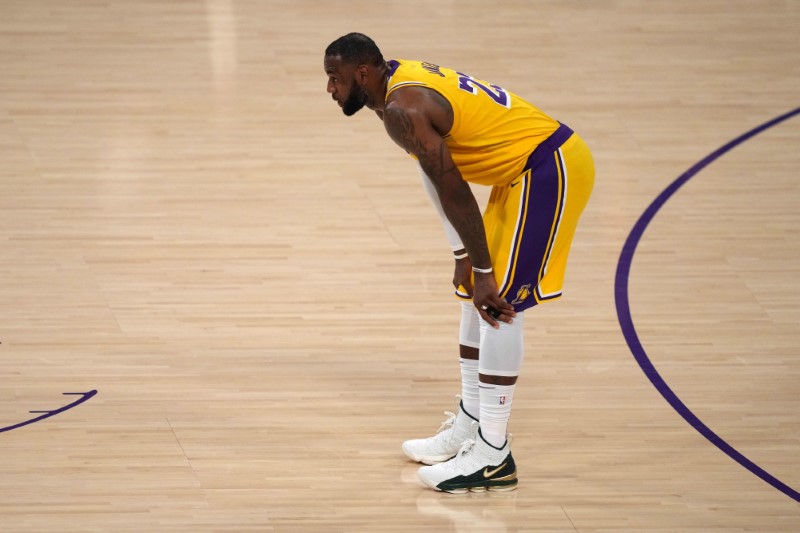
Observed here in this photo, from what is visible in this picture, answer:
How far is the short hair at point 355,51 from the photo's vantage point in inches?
141

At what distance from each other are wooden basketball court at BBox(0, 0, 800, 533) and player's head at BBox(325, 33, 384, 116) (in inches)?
52.9

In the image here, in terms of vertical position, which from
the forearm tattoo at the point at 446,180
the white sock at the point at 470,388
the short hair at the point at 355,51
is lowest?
the white sock at the point at 470,388

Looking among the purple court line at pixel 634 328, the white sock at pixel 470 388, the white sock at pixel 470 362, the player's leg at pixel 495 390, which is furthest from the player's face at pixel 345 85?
the purple court line at pixel 634 328

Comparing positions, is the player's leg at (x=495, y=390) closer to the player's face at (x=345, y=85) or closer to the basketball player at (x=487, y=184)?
the basketball player at (x=487, y=184)

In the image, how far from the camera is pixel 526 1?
8734mm

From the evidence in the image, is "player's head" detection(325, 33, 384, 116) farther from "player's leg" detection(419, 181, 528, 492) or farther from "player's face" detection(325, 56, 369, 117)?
"player's leg" detection(419, 181, 528, 492)

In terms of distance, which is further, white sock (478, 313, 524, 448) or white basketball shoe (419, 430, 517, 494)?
white basketball shoe (419, 430, 517, 494)

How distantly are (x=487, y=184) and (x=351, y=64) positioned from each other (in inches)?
23.7

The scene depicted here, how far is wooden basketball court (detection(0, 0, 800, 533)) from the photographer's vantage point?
400 cm

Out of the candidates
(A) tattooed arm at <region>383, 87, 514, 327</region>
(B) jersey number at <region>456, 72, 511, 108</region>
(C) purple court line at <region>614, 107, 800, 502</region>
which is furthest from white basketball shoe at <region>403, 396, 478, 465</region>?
(B) jersey number at <region>456, 72, 511, 108</region>

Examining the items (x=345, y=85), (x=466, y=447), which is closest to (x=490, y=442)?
(x=466, y=447)

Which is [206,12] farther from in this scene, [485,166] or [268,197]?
[485,166]

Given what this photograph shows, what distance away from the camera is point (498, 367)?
388 cm

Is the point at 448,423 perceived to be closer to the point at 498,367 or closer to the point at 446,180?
the point at 498,367
